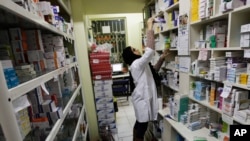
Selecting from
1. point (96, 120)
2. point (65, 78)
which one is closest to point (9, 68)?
point (65, 78)

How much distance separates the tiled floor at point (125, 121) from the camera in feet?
9.12

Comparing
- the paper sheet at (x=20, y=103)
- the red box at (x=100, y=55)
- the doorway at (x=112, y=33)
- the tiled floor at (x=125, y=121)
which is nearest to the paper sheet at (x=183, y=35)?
the red box at (x=100, y=55)

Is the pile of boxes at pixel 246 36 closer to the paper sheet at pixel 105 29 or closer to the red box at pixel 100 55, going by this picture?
the red box at pixel 100 55

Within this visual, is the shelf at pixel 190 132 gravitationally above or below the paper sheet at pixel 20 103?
below

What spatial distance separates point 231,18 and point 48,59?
1.43 meters

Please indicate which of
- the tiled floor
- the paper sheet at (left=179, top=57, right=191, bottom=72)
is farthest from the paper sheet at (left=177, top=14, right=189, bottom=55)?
the tiled floor

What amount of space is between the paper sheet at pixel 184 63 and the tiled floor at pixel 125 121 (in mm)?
1613

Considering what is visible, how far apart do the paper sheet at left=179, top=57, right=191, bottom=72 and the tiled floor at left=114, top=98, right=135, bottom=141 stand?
63.5 inches

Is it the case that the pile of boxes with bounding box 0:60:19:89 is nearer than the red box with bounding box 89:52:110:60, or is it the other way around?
the pile of boxes with bounding box 0:60:19:89

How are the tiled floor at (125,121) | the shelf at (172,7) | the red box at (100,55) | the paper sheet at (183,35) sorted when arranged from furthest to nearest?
the tiled floor at (125,121), the red box at (100,55), the shelf at (172,7), the paper sheet at (183,35)

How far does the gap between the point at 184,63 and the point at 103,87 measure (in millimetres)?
1531

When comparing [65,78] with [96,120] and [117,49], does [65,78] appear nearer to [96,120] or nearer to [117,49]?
[96,120]

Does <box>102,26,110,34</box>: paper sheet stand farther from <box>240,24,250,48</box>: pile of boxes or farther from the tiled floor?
<box>240,24,250,48</box>: pile of boxes

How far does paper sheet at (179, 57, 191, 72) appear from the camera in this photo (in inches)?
66.4
